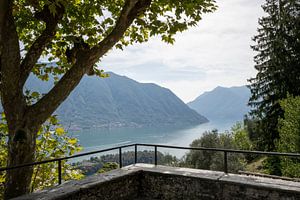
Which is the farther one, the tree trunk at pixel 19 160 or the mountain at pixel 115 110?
the mountain at pixel 115 110

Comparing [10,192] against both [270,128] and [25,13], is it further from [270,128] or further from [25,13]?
[270,128]

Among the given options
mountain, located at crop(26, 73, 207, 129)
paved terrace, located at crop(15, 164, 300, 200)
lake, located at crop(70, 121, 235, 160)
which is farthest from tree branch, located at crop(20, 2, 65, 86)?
mountain, located at crop(26, 73, 207, 129)

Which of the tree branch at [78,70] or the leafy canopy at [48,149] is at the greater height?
the tree branch at [78,70]

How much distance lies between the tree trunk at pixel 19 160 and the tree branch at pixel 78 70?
1.07 feet

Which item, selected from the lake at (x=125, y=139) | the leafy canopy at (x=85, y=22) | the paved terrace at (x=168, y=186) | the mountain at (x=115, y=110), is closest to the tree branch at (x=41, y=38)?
the leafy canopy at (x=85, y=22)

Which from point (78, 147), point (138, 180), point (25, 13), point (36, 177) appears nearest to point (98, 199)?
point (138, 180)

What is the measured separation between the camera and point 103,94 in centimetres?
18050

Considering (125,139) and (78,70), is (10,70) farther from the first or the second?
(125,139)

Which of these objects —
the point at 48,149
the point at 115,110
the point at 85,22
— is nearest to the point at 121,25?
the point at 85,22

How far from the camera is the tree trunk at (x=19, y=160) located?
13.3 feet

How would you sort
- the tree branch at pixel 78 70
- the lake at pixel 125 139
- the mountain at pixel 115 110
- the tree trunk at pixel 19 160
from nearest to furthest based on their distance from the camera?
the tree trunk at pixel 19 160 → the tree branch at pixel 78 70 → the lake at pixel 125 139 → the mountain at pixel 115 110

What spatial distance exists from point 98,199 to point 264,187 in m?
2.76

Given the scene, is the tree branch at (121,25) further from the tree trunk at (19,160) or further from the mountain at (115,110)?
the mountain at (115,110)

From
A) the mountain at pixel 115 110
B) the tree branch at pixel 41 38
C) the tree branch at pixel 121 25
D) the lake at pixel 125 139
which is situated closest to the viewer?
the tree branch at pixel 41 38
